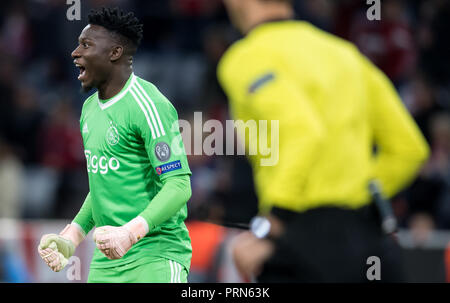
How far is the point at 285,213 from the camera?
3455mm

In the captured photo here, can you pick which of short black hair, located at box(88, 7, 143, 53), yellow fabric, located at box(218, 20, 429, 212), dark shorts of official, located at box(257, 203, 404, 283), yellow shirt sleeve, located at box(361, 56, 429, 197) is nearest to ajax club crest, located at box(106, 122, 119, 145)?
short black hair, located at box(88, 7, 143, 53)

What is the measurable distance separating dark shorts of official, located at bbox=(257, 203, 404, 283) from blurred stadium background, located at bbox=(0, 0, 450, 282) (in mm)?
3636

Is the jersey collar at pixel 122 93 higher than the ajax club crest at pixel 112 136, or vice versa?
the jersey collar at pixel 122 93

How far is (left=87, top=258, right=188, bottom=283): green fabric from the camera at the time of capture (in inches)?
145

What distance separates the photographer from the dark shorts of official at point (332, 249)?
11.9ft

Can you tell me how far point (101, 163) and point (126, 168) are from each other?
0.33 ft

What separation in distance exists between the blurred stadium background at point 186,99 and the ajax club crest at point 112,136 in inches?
156

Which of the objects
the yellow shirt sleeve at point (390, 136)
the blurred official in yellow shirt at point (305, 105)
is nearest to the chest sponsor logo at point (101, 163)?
the blurred official in yellow shirt at point (305, 105)

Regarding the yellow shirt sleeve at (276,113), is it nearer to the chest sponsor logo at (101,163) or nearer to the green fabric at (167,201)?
the green fabric at (167,201)

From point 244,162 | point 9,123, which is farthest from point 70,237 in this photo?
point 9,123

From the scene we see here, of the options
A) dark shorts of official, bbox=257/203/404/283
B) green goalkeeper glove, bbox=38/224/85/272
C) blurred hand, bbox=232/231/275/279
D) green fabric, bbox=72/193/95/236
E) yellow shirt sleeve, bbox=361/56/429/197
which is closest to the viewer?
blurred hand, bbox=232/231/275/279

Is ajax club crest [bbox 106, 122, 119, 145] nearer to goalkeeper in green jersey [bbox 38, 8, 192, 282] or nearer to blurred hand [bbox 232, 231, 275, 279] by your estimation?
goalkeeper in green jersey [bbox 38, 8, 192, 282]

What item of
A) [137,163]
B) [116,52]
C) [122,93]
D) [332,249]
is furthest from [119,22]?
[332,249]

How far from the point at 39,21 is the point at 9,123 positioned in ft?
4.75
